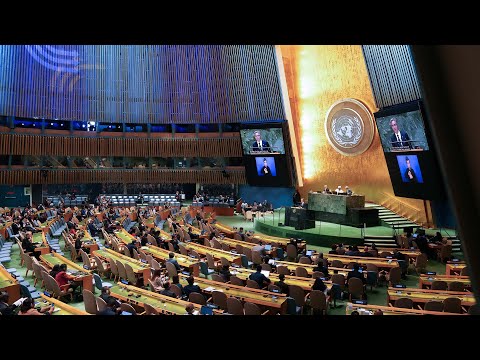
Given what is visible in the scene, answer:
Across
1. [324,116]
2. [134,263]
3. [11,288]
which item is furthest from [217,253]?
[324,116]

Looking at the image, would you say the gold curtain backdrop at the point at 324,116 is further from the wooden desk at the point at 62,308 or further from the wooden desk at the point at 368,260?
the wooden desk at the point at 62,308

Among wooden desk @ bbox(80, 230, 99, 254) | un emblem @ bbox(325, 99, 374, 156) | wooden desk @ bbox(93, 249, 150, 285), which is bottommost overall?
wooden desk @ bbox(93, 249, 150, 285)

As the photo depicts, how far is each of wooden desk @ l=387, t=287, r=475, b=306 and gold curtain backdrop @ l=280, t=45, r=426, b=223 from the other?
10045 millimetres

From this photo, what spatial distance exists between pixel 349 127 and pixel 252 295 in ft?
46.7

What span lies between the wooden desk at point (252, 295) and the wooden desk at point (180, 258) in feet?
6.31

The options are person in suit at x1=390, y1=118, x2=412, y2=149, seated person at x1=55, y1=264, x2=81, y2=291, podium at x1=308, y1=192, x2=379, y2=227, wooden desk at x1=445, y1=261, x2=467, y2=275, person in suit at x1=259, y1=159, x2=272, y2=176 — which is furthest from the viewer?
person in suit at x1=259, y1=159, x2=272, y2=176

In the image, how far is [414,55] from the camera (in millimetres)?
3500

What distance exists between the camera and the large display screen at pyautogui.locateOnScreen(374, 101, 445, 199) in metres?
14.4

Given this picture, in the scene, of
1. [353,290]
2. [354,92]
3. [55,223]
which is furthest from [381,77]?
[55,223]

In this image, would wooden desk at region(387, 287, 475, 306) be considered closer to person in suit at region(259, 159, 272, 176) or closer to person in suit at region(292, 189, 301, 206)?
person in suit at region(292, 189, 301, 206)

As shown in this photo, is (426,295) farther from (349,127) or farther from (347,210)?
(349,127)

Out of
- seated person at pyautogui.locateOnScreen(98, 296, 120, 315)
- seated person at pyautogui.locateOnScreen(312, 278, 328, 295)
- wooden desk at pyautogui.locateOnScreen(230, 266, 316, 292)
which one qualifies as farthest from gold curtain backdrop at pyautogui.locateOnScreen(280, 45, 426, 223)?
seated person at pyautogui.locateOnScreen(98, 296, 120, 315)

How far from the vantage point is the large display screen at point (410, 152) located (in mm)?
14374
